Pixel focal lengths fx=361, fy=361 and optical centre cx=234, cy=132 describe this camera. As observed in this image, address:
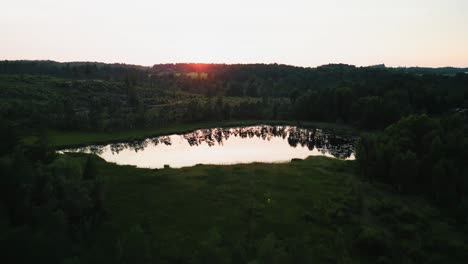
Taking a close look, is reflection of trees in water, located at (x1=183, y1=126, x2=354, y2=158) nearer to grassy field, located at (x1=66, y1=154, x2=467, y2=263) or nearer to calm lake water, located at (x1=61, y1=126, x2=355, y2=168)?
calm lake water, located at (x1=61, y1=126, x2=355, y2=168)

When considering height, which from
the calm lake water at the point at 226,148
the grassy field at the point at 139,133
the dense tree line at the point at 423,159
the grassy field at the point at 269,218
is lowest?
the calm lake water at the point at 226,148

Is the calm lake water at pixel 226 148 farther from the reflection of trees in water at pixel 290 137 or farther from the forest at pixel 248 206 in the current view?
the forest at pixel 248 206

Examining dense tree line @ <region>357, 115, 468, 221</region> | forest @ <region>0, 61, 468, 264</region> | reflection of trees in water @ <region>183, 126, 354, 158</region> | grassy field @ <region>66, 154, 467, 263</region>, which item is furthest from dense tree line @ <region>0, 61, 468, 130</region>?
dense tree line @ <region>357, 115, 468, 221</region>

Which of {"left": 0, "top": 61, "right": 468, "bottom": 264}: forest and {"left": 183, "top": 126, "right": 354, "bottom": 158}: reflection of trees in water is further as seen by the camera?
{"left": 183, "top": 126, "right": 354, "bottom": 158}: reflection of trees in water

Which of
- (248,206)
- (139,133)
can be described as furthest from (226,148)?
(248,206)

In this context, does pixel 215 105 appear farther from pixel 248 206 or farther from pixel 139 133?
pixel 248 206

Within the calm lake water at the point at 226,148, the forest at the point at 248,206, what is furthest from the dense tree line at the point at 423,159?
the calm lake water at the point at 226,148
